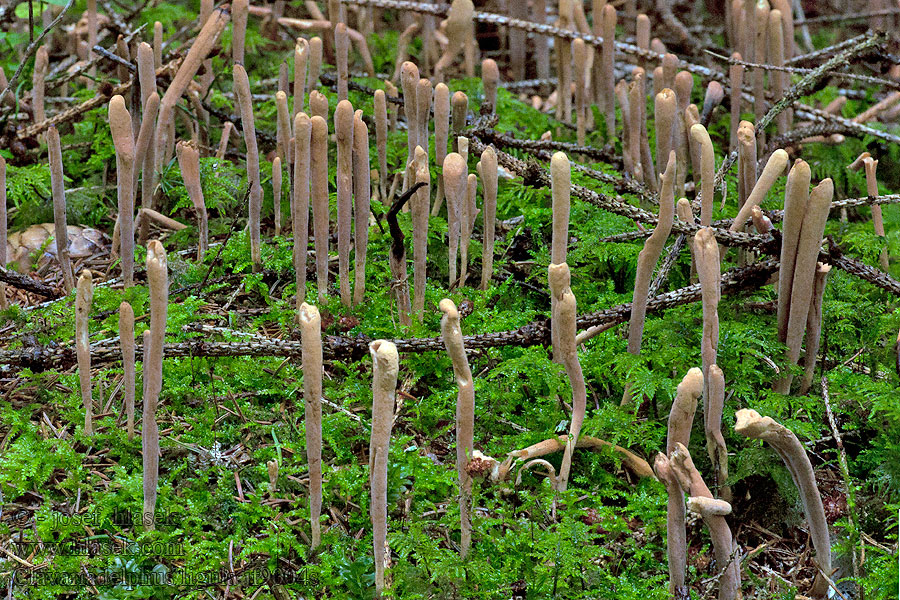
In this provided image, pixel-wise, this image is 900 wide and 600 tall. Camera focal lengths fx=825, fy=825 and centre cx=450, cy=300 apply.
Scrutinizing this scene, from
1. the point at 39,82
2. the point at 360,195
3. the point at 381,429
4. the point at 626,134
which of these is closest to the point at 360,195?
the point at 360,195

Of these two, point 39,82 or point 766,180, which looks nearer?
point 766,180

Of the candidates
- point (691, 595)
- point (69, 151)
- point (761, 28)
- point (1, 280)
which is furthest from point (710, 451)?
point (69, 151)

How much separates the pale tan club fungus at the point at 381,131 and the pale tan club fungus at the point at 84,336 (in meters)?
→ 1.09

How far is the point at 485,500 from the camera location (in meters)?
1.77

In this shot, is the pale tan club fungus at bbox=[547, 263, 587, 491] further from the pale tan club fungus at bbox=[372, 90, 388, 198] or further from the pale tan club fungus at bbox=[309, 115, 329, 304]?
the pale tan club fungus at bbox=[372, 90, 388, 198]

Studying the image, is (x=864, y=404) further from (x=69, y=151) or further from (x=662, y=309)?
(x=69, y=151)

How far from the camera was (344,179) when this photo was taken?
217 cm

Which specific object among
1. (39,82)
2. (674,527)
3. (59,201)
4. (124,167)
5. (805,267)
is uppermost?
(39,82)

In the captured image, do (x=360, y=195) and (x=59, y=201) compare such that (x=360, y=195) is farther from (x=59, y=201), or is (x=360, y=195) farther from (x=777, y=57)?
(x=777, y=57)

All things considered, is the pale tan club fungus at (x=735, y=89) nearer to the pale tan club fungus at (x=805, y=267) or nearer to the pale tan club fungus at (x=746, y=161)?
the pale tan club fungus at (x=746, y=161)

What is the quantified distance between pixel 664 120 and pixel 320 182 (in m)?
1.05

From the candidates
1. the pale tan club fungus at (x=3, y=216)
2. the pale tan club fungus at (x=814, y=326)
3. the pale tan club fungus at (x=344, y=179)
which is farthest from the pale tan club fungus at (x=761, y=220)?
the pale tan club fungus at (x=3, y=216)

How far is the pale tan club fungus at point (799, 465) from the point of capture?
125cm

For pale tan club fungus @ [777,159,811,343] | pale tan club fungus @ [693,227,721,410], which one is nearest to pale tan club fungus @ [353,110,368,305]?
pale tan club fungus @ [693,227,721,410]
